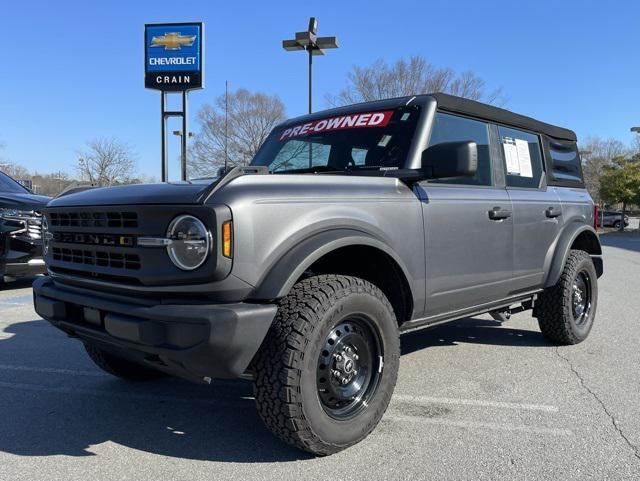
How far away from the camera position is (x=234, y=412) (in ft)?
11.2

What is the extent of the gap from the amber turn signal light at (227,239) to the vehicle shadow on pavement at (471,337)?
9.29 ft

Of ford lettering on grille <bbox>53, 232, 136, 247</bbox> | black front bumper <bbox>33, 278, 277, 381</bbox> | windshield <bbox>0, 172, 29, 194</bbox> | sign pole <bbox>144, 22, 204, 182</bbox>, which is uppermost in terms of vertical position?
sign pole <bbox>144, 22, 204, 182</bbox>

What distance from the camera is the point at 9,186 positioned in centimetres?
841

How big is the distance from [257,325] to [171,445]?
3.38ft

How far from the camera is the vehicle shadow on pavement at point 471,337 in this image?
16.8 feet

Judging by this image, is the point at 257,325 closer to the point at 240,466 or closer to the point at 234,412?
the point at 240,466

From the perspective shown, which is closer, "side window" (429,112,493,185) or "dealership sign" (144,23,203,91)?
"side window" (429,112,493,185)

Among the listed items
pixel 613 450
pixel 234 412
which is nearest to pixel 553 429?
pixel 613 450

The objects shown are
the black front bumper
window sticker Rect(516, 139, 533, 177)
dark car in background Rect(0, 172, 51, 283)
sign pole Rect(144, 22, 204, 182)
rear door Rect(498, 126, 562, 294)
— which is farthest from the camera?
sign pole Rect(144, 22, 204, 182)

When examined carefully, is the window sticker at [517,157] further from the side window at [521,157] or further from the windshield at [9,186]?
the windshield at [9,186]

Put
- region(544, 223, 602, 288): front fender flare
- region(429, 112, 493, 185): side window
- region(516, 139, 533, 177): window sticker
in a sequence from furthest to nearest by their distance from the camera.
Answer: region(544, 223, 602, 288): front fender flare
region(516, 139, 533, 177): window sticker
region(429, 112, 493, 185): side window

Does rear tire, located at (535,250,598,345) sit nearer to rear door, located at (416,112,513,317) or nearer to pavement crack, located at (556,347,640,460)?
pavement crack, located at (556,347,640,460)

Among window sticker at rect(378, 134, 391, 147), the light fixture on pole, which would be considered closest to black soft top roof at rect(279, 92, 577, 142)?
window sticker at rect(378, 134, 391, 147)

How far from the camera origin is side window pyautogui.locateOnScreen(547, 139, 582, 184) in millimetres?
5070
